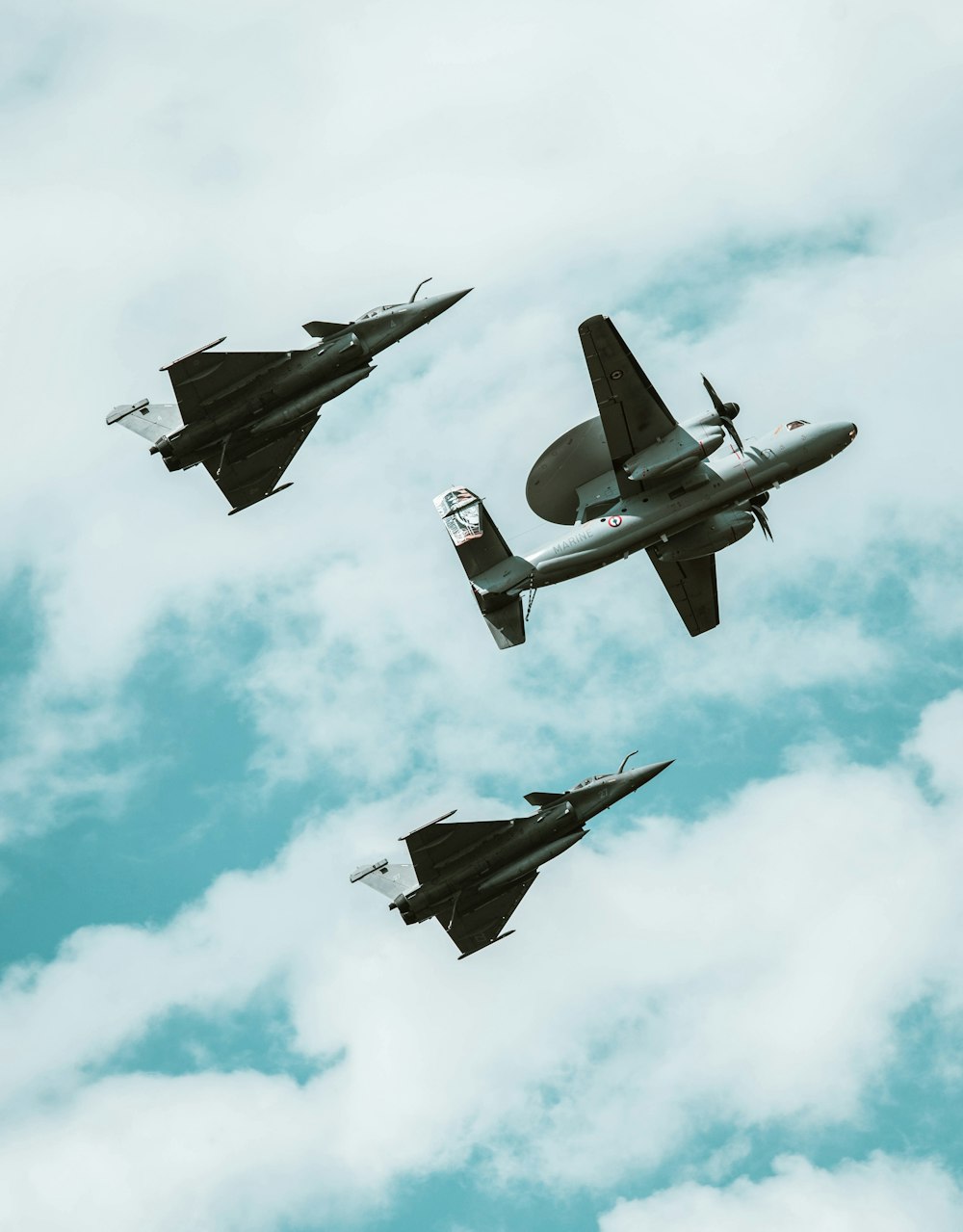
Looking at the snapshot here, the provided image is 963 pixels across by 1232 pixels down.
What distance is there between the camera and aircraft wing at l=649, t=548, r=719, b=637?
77062mm

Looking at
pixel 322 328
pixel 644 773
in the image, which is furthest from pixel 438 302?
pixel 644 773

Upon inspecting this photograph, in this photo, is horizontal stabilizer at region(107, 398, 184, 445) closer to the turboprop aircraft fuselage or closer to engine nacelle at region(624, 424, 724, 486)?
the turboprop aircraft fuselage

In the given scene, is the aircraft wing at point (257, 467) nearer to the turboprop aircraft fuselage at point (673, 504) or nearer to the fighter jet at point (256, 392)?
the fighter jet at point (256, 392)

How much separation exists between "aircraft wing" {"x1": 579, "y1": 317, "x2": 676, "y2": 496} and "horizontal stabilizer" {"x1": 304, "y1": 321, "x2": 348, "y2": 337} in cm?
976

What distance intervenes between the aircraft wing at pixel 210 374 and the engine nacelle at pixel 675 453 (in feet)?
46.8

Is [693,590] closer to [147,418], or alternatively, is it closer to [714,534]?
[714,534]

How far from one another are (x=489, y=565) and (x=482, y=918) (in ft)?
52.5

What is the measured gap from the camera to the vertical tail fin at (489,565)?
6950 centimetres

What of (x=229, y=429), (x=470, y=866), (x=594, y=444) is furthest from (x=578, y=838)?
(x=229, y=429)

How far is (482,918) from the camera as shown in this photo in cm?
7612

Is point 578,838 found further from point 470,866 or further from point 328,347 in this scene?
point 328,347

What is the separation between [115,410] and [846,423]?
28803 millimetres

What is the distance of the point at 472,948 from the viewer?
3007 inches

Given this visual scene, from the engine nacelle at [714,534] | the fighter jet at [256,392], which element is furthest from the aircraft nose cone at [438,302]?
the engine nacelle at [714,534]
